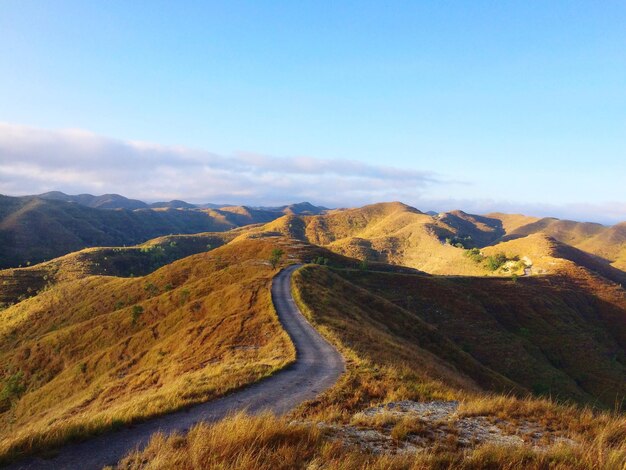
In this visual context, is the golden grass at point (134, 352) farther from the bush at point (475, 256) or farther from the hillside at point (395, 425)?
the bush at point (475, 256)

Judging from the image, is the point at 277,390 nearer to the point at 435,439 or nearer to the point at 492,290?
the point at 435,439

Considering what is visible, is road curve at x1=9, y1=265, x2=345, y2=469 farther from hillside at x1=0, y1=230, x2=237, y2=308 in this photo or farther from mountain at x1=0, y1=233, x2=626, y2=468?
hillside at x1=0, y1=230, x2=237, y2=308

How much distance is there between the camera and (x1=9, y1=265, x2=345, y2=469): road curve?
8.60 meters

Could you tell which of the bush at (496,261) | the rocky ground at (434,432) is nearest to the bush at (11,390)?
the rocky ground at (434,432)

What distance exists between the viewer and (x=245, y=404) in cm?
1417

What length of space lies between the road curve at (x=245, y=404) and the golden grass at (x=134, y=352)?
0.49m

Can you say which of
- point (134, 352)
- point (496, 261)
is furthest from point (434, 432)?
point (496, 261)

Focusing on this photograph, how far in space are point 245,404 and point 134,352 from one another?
32.2 m

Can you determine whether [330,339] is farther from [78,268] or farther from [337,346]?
[78,268]

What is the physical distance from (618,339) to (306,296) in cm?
8842

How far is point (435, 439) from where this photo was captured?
9148mm

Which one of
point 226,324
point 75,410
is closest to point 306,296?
point 226,324

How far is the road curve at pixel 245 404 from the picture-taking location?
860cm

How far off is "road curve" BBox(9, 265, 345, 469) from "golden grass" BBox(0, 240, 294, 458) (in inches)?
19.5
